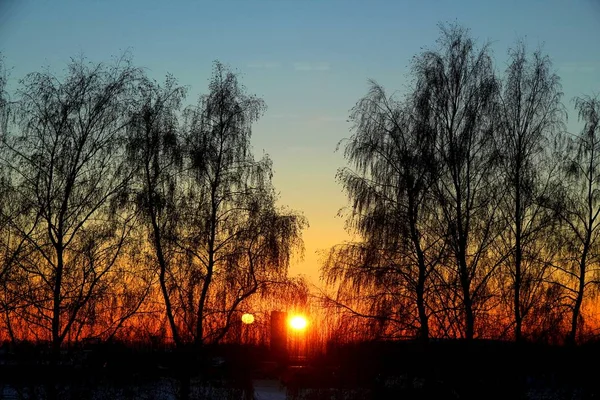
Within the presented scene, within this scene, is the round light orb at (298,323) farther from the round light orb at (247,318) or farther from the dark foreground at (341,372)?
the round light orb at (247,318)

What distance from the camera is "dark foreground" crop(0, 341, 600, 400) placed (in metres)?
24.5

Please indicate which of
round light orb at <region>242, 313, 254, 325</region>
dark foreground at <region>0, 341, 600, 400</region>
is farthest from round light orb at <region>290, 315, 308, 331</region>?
round light orb at <region>242, 313, 254, 325</region>

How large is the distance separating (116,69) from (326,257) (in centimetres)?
882

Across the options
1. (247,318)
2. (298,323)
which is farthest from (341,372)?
(247,318)

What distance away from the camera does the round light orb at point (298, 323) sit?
26.5m

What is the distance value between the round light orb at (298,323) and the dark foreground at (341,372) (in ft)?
4.27

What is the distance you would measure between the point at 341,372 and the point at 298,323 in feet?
7.61

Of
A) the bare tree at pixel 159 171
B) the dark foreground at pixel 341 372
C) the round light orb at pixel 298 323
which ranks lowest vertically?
the dark foreground at pixel 341 372

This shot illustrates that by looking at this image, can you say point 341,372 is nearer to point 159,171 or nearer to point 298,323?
point 298,323

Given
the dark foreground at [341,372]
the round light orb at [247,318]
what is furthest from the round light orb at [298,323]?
the round light orb at [247,318]

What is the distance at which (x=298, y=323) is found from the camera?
2703cm

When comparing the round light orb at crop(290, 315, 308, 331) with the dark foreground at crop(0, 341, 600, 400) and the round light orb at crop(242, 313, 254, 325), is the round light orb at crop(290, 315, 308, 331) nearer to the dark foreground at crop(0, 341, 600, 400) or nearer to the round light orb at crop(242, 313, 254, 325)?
the dark foreground at crop(0, 341, 600, 400)

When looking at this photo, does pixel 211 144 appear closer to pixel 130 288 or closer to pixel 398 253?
pixel 130 288

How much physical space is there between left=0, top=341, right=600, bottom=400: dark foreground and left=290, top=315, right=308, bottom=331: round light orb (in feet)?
4.27
